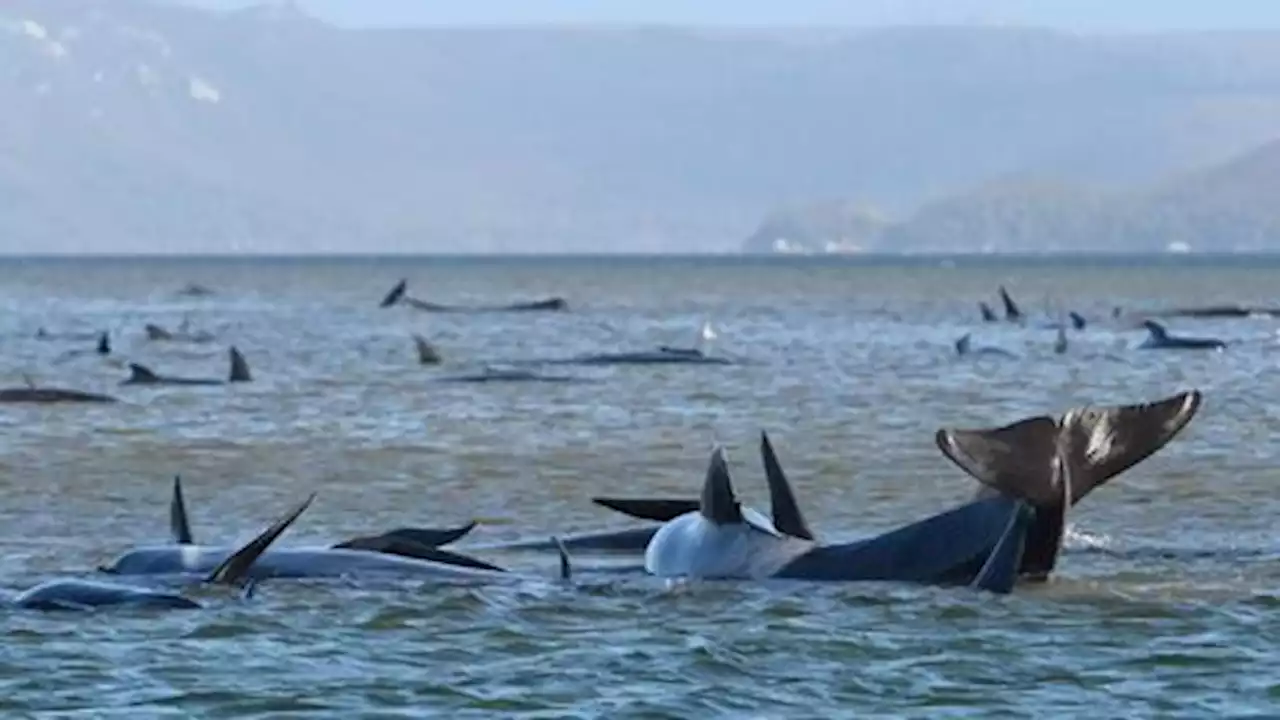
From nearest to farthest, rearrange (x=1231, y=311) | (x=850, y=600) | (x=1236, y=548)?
(x=850, y=600), (x=1236, y=548), (x=1231, y=311)

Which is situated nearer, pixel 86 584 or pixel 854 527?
pixel 86 584

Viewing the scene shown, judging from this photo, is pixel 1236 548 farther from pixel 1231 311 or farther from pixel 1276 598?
pixel 1231 311

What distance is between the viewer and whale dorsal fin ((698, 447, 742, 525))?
18.6 m

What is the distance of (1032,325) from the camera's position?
73312mm

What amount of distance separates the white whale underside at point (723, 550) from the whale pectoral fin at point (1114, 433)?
90.4 inches

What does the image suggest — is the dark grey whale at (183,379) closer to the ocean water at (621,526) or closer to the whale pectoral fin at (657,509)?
the ocean water at (621,526)

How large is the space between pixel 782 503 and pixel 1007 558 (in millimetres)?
1781

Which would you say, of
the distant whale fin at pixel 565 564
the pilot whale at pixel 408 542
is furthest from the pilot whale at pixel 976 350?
the distant whale fin at pixel 565 564

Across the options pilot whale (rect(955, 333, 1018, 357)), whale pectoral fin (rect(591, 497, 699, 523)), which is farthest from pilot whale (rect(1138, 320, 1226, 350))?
whale pectoral fin (rect(591, 497, 699, 523))

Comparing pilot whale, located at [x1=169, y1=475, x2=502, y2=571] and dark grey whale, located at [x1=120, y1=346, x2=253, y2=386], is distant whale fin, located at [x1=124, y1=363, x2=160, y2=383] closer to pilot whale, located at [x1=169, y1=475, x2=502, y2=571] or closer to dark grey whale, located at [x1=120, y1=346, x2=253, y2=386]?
dark grey whale, located at [x1=120, y1=346, x2=253, y2=386]

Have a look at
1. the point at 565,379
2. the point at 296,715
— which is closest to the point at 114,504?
the point at 296,715

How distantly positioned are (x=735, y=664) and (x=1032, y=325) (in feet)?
188

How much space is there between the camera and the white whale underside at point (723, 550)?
19.4 meters

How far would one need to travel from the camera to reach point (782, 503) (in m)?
19.7
